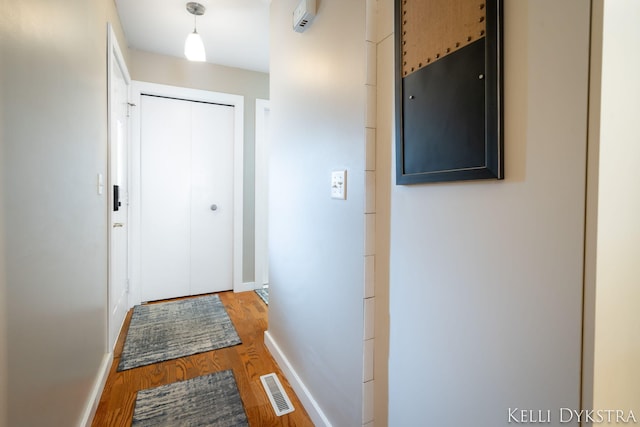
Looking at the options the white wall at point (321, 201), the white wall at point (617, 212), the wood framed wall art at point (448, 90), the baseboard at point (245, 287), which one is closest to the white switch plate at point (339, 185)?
the white wall at point (321, 201)

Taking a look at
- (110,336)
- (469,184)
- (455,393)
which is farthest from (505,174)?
(110,336)

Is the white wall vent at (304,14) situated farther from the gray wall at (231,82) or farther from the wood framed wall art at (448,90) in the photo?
the gray wall at (231,82)

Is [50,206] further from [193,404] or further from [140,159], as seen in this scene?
[140,159]

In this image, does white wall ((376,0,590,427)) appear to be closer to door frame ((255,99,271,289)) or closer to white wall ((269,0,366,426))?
white wall ((269,0,366,426))

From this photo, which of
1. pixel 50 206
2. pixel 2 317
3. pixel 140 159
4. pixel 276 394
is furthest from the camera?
pixel 140 159

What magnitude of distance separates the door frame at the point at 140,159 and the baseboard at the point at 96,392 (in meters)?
1.15

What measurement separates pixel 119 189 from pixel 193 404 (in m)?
1.71

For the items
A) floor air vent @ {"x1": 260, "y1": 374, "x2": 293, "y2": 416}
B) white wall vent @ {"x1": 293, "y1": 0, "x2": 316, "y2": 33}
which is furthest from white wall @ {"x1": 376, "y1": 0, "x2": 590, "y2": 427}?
white wall vent @ {"x1": 293, "y1": 0, "x2": 316, "y2": 33}

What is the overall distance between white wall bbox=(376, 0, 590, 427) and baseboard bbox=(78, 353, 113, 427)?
4.82ft

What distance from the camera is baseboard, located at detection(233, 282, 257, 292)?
3.21m

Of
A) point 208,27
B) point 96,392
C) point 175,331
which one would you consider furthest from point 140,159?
point 96,392

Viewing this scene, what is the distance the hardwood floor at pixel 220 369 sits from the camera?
145 centimetres

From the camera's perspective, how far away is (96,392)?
59.3 inches

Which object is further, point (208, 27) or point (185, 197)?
point (185, 197)
